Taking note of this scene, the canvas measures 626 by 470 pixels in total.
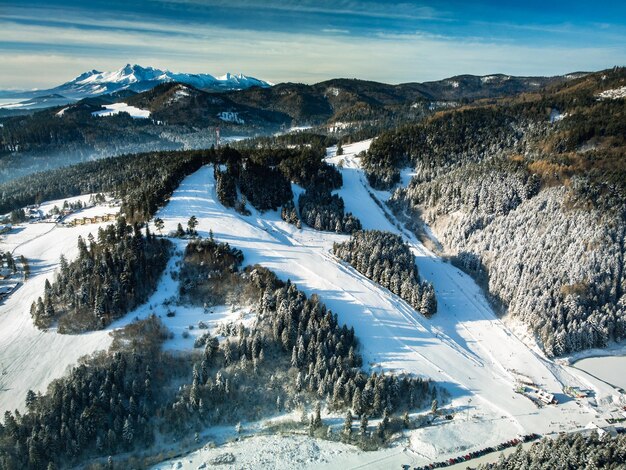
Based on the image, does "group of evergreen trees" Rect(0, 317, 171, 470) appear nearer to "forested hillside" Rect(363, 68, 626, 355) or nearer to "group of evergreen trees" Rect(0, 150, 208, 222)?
"group of evergreen trees" Rect(0, 150, 208, 222)

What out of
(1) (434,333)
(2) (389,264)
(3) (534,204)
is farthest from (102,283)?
(3) (534,204)

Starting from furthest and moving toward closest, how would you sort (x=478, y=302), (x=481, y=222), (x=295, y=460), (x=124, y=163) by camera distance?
(x=124, y=163), (x=481, y=222), (x=478, y=302), (x=295, y=460)

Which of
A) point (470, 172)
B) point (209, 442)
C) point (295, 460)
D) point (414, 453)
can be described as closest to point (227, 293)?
point (209, 442)

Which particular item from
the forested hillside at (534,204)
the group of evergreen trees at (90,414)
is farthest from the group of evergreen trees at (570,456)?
the group of evergreen trees at (90,414)

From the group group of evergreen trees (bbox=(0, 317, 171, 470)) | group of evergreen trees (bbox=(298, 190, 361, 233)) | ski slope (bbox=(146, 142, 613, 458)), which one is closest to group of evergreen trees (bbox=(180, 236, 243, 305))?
ski slope (bbox=(146, 142, 613, 458))

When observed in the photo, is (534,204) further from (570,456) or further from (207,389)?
(207,389)

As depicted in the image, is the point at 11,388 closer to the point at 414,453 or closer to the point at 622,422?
the point at 414,453
